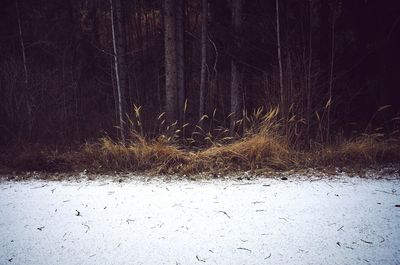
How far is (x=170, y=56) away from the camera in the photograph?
26.0 ft

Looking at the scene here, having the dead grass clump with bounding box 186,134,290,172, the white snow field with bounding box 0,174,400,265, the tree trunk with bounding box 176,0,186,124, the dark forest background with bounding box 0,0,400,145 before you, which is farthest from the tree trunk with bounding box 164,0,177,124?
the white snow field with bounding box 0,174,400,265

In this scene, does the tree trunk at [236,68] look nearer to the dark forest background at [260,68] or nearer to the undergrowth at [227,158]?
the dark forest background at [260,68]

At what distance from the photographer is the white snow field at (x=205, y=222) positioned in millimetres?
2291

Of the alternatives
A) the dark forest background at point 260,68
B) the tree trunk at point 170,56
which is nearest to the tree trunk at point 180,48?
the dark forest background at point 260,68

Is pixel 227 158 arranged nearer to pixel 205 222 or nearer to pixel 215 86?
pixel 205 222

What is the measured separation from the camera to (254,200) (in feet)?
10.7

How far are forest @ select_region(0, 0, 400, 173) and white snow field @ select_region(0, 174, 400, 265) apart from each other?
0.93 m

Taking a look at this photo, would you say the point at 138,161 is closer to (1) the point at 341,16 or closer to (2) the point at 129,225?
(2) the point at 129,225

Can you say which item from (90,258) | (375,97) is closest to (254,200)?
(90,258)

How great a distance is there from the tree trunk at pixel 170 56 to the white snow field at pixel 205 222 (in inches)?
185

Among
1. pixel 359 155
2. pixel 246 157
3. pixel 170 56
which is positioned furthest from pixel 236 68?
pixel 359 155

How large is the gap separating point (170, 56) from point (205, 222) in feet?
19.9

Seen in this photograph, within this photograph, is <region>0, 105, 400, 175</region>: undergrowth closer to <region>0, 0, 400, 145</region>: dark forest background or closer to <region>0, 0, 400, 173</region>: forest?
<region>0, 0, 400, 173</region>: forest

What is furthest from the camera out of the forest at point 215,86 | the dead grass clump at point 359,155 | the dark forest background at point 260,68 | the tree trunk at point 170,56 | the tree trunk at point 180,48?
the tree trunk at point 180,48
